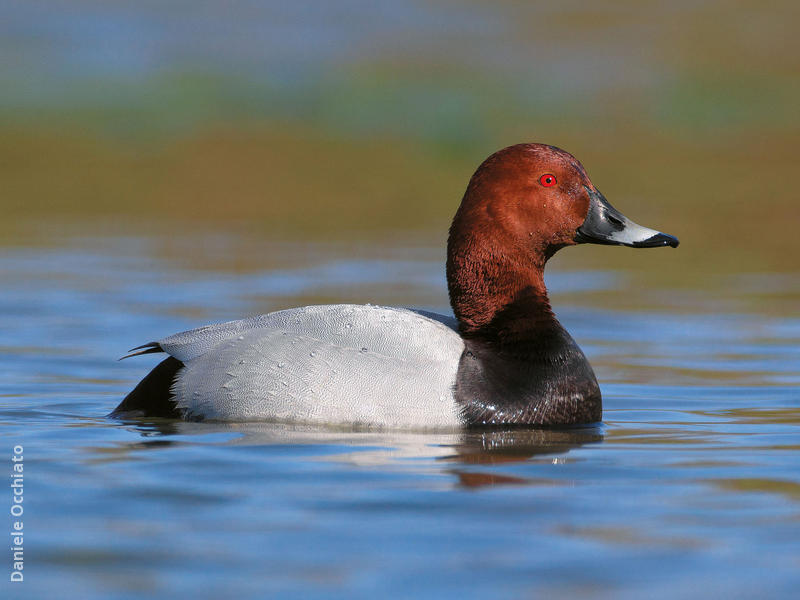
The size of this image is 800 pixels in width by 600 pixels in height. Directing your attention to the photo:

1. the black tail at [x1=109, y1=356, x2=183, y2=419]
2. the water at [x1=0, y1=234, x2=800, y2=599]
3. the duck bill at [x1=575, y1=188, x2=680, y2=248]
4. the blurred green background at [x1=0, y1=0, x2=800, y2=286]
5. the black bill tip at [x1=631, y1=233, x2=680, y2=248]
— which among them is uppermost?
the blurred green background at [x1=0, y1=0, x2=800, y2=286]

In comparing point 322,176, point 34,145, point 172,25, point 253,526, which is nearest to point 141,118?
point 34,145

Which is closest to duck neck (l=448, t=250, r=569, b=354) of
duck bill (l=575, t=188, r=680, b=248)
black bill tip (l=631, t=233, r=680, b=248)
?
duck bill (l=575, t=188, r=680, b=248)

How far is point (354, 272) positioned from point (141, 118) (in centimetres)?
1053

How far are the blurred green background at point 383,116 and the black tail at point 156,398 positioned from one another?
5.84 meters

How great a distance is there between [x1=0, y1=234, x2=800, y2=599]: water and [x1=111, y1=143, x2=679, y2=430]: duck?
138mm

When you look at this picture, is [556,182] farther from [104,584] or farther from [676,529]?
[104,584]

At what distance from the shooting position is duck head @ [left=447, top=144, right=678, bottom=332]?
23.0 ft

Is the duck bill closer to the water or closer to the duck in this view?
the duck

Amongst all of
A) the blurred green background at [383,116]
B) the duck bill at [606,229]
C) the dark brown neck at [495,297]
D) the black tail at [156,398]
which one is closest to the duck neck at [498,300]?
the dark brown neck at [495,297]

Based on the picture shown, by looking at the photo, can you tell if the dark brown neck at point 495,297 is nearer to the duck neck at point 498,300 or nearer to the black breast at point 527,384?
the duck neck at point 498,300

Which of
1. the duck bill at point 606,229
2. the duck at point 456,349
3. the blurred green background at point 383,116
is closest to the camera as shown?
the duck at point 456,349

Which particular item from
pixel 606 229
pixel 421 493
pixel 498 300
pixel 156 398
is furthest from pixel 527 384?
pixel 156 398

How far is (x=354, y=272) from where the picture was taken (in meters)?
12.1

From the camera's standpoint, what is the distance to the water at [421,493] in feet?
14.2
